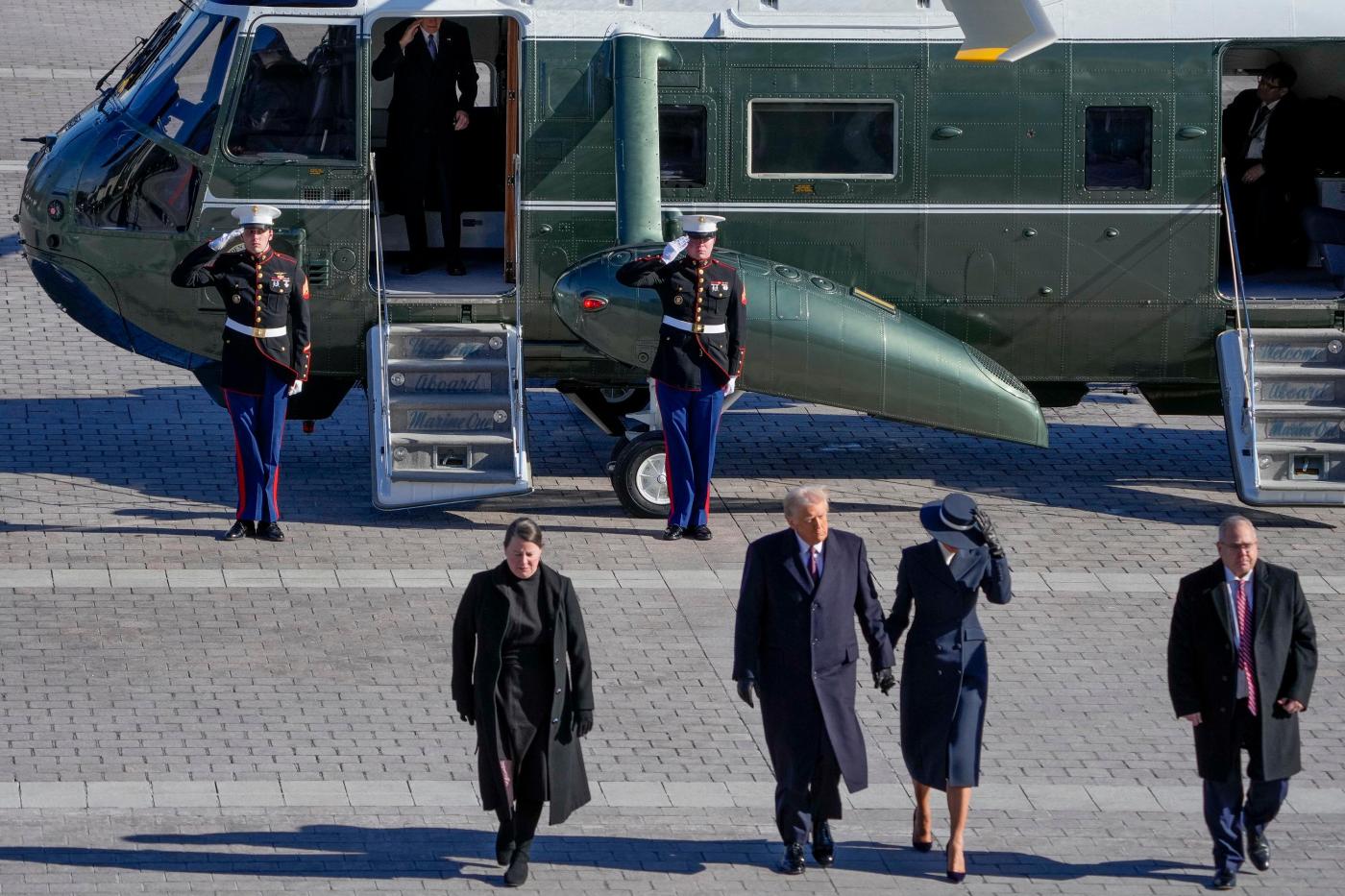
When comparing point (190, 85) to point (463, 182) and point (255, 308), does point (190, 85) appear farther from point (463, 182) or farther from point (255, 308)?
point (463, 182)

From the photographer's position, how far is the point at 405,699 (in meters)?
10.3

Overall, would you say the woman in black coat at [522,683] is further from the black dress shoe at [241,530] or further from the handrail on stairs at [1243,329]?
the handrail on stairs at [1243,329]

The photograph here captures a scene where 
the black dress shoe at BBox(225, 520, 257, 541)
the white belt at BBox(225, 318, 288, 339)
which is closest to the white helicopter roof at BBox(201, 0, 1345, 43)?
the white belt at BBox(225, 318, 288, 339)

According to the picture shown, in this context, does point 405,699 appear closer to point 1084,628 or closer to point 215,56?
point 1084,628

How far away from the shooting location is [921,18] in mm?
13758

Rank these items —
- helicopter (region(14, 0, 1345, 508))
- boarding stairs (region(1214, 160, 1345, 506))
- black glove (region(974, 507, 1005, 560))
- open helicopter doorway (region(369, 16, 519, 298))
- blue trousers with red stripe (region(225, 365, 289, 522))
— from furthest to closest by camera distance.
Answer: open helicopter doorway (region(369, 16, 519, 298))
helicopter (region(14, 0, 1345, 508))
boarding stairs (region(1214, 160, 1345, 506))
blue trousers with red stripe (region(225, 365, 289, 522))
black glove (region(974, 507, 1005, 560))

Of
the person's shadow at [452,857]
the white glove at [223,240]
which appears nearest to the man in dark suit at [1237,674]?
the person's shadow at [452,857]

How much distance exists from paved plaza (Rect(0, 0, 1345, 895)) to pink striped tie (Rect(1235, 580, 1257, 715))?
2.55ft

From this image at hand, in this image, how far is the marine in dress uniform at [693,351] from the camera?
Result: 13000 millimetres

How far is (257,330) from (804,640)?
5.59m

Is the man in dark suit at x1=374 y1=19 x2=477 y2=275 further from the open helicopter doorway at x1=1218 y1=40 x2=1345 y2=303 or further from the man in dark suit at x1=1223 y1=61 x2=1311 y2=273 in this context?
the man in dark suit at x1=1223 y1=61 x2=1311 y2=273

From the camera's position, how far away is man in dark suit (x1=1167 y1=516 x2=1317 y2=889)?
27.5 ft

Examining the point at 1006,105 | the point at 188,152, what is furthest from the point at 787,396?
the point at 188,152

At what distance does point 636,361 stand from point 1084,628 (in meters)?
3.56
